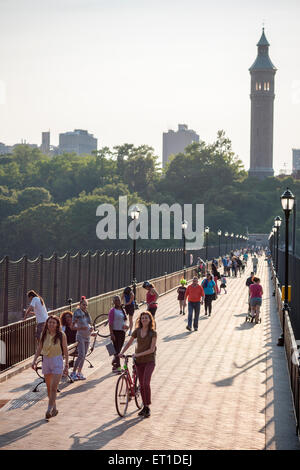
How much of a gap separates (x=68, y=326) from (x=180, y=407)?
450 centimetres

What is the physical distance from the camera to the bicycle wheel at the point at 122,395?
12977 millimetres

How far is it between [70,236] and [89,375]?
389 feet

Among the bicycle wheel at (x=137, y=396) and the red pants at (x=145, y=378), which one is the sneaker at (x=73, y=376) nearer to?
the bicycle wheel at (x=137, y=396)

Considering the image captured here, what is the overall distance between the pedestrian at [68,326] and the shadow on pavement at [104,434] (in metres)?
4.70

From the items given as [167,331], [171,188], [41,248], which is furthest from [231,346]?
[171,188]

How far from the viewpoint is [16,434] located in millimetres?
11758

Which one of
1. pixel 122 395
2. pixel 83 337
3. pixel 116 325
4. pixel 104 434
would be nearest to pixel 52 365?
pixel 122 395

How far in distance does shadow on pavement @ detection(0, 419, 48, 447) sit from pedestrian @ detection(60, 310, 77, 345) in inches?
193

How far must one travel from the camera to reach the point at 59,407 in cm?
1372

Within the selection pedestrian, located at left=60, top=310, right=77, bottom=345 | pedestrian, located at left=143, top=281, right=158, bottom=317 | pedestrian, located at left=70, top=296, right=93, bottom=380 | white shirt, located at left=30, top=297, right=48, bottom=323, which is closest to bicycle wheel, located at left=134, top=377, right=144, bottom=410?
pedestrian, located at left=70, top=296, right=93, bottom=380

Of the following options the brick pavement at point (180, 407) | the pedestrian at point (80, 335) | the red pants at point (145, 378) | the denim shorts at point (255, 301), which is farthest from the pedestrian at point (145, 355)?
the denim shorts at point (255, 301)

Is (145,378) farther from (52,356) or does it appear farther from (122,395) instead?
(52,356)
